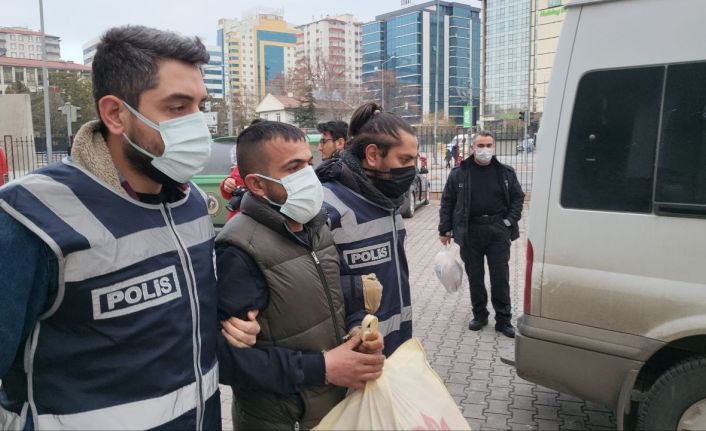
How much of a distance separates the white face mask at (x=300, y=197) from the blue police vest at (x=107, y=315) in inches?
19.0

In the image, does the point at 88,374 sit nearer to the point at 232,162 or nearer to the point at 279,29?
the point at 232,162

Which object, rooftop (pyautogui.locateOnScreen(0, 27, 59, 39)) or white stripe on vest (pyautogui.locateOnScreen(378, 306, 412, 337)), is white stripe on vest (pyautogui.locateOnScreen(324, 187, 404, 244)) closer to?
white stripe on vest (pyautogui.locateOnScreen(378, 306, 412, 337))

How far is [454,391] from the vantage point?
4.68m

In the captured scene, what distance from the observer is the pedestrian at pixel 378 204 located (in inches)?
105

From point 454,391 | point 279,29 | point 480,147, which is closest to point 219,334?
point 454,391

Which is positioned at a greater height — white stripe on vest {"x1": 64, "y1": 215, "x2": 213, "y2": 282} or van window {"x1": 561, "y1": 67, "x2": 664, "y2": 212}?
van window {"x1": 561, "y1": 67, "x2": 664, "y2": 212}

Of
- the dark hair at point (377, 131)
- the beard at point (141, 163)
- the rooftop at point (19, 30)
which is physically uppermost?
the rooftop at point (19, 30)

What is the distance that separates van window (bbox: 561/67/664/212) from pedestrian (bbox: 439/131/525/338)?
2.58 metres

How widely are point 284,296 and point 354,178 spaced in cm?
100

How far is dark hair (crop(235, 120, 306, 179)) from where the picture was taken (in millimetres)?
2125

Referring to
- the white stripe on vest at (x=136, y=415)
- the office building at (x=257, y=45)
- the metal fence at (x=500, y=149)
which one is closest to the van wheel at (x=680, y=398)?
the white stripe on vest at (x=136, y=415)

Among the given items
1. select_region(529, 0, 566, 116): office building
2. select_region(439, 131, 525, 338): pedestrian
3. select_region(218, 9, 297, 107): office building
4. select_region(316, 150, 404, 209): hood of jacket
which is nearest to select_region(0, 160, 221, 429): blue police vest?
select_region(316, 150, 404, 209): hood of jacket

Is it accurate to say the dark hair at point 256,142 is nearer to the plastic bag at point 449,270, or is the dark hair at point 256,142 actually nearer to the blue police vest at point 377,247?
the blue police vest at point 377,247

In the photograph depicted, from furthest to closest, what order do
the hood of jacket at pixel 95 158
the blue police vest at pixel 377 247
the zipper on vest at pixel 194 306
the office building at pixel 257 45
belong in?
the office building at pixel 257 45, the blue police vest at pixel 377 247, the zipper on vest at pixel 194 306, the hood of jacket at pixel 95 158
